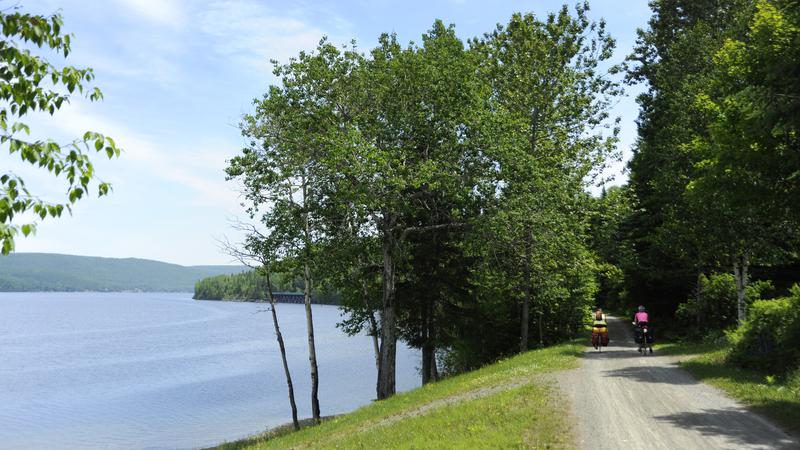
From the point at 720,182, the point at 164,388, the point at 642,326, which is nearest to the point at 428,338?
the point at 642,326

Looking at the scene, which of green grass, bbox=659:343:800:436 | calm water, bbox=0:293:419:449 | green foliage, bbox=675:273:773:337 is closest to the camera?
green grass, bbox=659:343:800:436

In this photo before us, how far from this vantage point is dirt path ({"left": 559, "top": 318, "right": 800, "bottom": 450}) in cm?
1184

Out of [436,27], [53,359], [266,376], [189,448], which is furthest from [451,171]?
[53,359]

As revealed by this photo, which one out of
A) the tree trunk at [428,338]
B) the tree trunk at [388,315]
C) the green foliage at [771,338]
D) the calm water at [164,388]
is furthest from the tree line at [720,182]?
the calm water at [164,388]

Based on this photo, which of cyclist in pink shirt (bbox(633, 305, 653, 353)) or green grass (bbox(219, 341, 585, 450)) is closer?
green grass (bbox(219, 341, 585, 450))

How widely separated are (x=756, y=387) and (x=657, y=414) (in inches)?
183

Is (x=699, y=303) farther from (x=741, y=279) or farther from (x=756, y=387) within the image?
A: (x=756, y=387)

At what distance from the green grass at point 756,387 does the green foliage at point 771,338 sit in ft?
1.71

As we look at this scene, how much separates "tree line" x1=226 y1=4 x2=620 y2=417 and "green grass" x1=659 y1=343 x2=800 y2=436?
7.86 meters

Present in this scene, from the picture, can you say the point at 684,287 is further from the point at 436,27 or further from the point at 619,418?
the point at 619,418

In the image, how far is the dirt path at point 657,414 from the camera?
11844 mm

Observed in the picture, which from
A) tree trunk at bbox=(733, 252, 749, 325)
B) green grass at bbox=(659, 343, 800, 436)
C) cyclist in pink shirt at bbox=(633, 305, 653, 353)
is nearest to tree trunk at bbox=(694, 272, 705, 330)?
tree trunk at bbox=(733, 252, 749, 325)

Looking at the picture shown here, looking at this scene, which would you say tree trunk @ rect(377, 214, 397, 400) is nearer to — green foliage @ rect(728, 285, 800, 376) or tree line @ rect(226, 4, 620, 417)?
tree line @ rect(226, 4, 620, 417)

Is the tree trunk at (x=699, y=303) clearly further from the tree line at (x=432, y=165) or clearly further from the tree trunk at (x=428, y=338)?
the tree trunk at (x=428, y=338)
